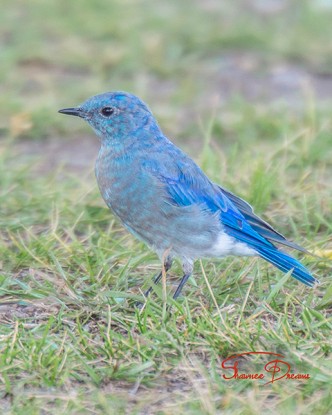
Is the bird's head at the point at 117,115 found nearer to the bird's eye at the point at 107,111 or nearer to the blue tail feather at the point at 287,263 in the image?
the bird's eye at the point at 107,111

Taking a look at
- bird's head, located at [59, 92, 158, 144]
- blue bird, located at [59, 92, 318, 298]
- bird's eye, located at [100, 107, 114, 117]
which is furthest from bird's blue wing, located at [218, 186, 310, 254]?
bird's eye, located at [100, 107, 114, 117]

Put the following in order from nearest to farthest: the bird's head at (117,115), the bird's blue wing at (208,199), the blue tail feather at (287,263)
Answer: the blue tail feather at (287,263)
the bird's blue wing at (208,199)
the bird's head at (117,115)

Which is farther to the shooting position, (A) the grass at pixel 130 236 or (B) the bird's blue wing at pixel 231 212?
(B) the bird's blue wing at pixel 231 212

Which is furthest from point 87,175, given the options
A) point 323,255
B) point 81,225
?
point 323,255

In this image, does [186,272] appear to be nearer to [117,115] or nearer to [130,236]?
[130,236]
